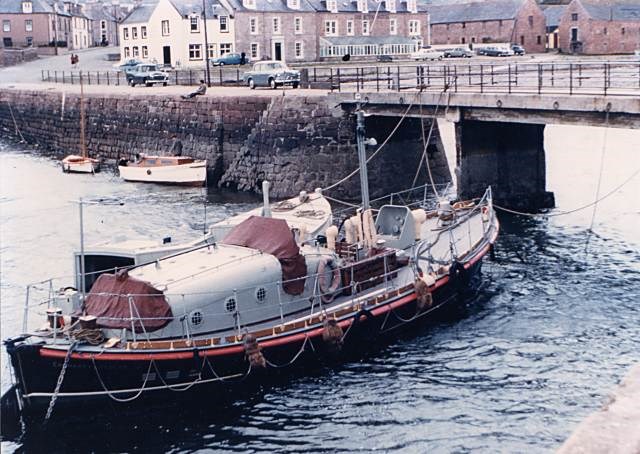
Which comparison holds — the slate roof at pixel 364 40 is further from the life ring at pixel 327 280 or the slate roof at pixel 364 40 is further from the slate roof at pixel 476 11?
the life ring at pixel 327 280

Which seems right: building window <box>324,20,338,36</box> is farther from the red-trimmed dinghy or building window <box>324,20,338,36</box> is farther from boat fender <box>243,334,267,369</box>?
boat fender <box>243,334,267,369</box>

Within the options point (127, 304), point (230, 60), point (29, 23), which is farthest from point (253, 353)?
point (29, 23)

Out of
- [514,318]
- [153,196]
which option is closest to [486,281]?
[514,318]

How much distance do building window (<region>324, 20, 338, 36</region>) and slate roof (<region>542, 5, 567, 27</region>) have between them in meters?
33.2

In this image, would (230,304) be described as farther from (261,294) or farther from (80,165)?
(80,165)

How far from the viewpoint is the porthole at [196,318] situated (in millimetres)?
19094

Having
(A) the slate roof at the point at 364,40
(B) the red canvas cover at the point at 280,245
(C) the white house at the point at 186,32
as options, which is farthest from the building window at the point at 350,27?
(B) the red canvas cover at the point at 280,245

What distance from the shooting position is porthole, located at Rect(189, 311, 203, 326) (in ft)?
62.6

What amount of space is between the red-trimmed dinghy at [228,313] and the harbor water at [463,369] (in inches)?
25.4

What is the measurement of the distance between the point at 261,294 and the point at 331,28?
58.5 m

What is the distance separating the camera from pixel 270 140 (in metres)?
41.2

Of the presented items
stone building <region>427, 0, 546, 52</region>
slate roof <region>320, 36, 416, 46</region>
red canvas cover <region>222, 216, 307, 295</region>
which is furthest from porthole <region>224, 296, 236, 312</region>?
stone building <region>427, 0, 546, 52</region>

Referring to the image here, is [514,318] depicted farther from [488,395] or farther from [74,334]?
[74,334]

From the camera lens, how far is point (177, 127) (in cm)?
4788
